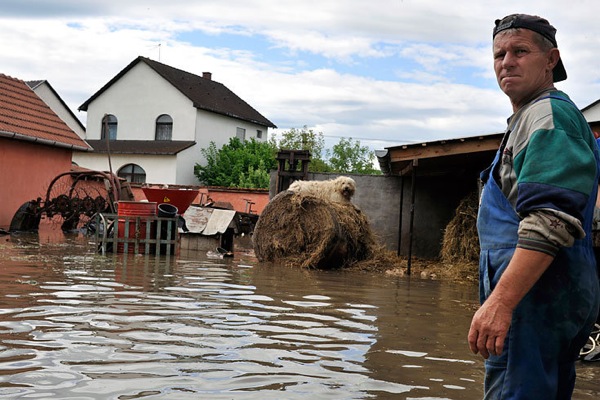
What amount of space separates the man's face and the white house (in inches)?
1555

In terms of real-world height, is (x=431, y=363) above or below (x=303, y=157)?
below

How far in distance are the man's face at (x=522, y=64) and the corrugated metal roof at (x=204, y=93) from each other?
41027 mm

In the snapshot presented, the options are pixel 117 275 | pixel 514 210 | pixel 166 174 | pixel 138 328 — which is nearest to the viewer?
pixel 514 210

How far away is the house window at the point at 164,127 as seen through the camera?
44156mm

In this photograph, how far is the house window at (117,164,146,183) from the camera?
43.3m

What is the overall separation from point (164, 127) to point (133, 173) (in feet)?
10.5

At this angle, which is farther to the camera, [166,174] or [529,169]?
[166,174]

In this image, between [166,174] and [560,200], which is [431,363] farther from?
[166,174]

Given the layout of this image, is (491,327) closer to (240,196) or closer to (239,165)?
(240,196)

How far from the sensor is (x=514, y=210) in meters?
→ 2.64

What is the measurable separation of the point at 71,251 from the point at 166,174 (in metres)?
28.6

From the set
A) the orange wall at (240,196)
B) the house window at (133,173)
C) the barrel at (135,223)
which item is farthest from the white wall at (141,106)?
the barrel at (135,223)

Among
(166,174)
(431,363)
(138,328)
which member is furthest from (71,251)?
(166,174)

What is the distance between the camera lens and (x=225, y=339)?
5.91 metres
